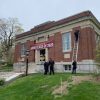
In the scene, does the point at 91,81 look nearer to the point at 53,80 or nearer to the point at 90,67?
the point at 53,80

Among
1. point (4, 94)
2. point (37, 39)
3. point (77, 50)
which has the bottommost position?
point (4, 94)

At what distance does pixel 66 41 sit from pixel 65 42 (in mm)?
238

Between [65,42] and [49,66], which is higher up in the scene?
[65,42]

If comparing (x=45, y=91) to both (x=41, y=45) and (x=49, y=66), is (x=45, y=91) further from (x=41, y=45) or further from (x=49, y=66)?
(x=41, y=45)

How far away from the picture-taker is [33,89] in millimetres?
19594

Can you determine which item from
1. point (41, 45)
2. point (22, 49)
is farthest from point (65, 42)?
point (22, 49)

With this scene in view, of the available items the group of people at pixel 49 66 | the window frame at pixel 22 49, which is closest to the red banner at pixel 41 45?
the window frame at pixel 22 49

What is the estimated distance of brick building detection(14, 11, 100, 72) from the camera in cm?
2805

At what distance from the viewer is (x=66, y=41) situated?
101ft

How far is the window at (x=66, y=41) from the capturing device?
3031cm

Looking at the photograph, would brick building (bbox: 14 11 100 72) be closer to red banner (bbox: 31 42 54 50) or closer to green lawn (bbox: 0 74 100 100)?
red banner (bbox: 31 42 54 50)

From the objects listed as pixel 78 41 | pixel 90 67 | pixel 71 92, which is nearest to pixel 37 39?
pixel 78 41

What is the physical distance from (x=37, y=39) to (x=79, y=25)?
8.80 m

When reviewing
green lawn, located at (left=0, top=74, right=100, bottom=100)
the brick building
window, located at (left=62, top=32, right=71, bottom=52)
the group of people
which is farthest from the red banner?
green lawn, located at (left=0, top=74, right=100, bottom=100)
